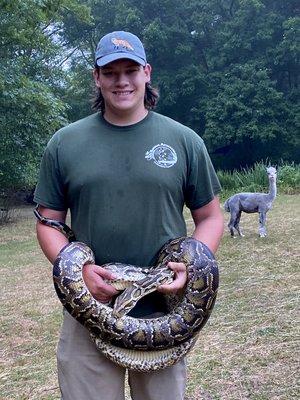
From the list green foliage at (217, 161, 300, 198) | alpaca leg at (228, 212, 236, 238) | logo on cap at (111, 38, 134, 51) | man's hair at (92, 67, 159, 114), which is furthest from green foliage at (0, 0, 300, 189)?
logo on cap at (111, 38, 134, 51)

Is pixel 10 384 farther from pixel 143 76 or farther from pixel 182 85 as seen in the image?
pixel 182 85

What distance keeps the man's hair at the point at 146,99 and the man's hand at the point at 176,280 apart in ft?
2.50

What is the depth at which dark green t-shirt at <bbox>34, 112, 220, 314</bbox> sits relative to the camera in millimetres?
2486

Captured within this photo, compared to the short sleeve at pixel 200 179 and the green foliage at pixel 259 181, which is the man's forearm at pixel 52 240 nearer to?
the short sleeve at pixel 200 179

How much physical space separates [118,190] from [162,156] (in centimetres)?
24

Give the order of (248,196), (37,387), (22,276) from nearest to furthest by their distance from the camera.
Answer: (37,387), (22,276), (248,196)

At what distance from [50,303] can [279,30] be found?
28234 millimetres

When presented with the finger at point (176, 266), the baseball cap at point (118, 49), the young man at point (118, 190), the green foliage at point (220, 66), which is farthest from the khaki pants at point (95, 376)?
the green foliage at point (220, 66)

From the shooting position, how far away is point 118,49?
2.51 metres

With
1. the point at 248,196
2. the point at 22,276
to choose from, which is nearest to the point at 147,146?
the point at 22,276

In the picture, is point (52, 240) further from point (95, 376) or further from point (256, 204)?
point (256, 204)

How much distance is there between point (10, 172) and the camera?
18031mm

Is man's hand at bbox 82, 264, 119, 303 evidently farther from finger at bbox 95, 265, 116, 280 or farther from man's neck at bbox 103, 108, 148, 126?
man's neck at bbox 103, 108, 148, 126

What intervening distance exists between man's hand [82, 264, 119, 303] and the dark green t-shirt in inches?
3.7
